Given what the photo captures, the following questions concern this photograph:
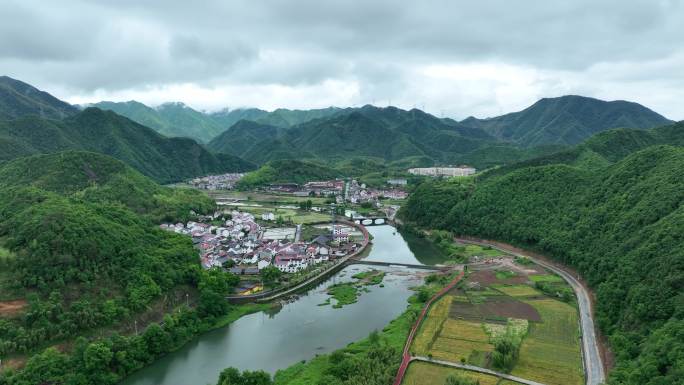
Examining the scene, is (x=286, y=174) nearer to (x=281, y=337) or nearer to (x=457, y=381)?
(x=281, y=337)

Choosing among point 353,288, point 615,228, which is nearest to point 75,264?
point 353,288

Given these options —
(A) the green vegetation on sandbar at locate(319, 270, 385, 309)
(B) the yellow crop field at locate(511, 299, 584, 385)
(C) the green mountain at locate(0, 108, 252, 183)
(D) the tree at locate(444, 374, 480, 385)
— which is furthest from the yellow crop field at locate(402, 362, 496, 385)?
(C) the green mountain at locate(0, 108, 252, 183)

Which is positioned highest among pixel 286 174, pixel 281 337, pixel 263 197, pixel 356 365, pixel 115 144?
pixel 115 144

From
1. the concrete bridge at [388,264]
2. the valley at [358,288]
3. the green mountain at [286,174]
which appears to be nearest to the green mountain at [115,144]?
the green mountain at [286,174]

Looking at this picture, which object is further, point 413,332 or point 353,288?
point 353,288

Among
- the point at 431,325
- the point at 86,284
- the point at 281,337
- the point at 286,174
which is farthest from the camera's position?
the point at 286,174

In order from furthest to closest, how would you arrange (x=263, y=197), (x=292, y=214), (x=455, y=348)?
(x=263, y=197), (x=292, y=214), (x=455, y=348)

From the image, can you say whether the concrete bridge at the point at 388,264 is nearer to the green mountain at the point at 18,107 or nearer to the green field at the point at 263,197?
the green field at the point at 263,197
